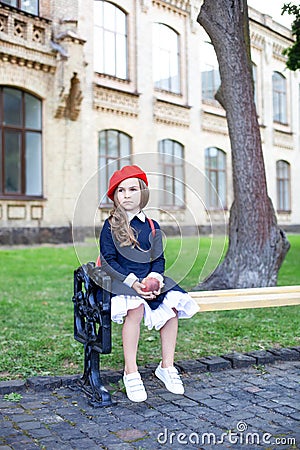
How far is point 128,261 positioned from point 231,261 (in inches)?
195

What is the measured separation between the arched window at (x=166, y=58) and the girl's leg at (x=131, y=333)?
20.7m

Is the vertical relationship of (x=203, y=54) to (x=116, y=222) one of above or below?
above

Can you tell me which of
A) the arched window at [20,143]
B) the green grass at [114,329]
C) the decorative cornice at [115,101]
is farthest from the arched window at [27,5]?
the green grass at [114,329]

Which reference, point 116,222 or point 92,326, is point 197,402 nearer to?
point 92,326

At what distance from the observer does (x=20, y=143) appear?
61.1ft

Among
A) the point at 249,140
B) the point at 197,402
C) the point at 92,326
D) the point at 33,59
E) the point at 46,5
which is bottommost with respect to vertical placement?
the point at 197,402

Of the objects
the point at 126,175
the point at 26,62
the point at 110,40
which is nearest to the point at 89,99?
the point at 110,40

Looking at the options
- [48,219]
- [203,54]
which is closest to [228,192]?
[203,54]

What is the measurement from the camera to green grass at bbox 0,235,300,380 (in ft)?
15.1

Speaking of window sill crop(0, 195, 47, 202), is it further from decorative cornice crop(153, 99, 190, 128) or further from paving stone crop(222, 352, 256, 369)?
paving stone crop(222, 352, 256, 369)

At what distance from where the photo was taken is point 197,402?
4.06m

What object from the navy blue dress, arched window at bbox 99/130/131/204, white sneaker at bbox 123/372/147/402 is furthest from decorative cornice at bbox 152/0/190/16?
white sneaker at bbox 123/372/147/402

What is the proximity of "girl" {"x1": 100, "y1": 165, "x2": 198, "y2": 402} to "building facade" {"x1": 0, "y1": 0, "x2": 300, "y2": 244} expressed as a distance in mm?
9119

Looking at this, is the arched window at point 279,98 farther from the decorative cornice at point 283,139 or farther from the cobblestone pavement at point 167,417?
the cobblestone pavement at point 167,417
